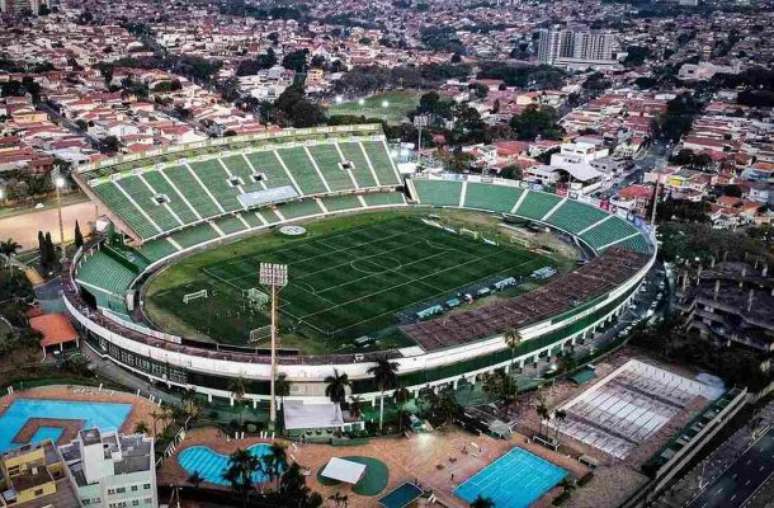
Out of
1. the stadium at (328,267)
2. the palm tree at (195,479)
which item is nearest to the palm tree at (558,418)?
the stadium at (328,267)

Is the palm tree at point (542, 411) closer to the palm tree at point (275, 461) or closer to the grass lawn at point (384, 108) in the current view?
the palm tree at point (275, 461)

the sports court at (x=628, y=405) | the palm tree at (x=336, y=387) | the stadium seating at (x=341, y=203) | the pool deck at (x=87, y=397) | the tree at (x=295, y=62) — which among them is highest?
the tree at (x=295, y=62)

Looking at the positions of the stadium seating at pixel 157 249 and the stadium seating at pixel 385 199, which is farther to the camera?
the stadium seating at pixel 385 199

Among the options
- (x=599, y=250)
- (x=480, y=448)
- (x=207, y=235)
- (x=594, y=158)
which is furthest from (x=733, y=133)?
(x=480, y=448)

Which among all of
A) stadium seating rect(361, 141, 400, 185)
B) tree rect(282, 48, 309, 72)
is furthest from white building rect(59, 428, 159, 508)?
tree rect(282, 48, 309, 72)

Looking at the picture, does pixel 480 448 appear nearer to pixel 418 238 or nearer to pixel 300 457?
pixel 300 457

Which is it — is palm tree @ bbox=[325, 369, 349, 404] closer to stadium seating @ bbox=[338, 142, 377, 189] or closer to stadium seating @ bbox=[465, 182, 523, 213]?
stadium seating @ bbox=[338, 142, 377, 189]

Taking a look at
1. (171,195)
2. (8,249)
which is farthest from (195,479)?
(171,195)

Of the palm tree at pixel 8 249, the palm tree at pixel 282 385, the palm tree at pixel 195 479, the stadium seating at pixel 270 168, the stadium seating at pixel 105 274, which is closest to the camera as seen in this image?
the palm tree at pixel 195 479
